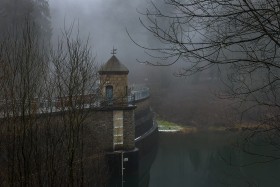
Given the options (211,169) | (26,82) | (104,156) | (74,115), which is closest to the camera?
(26,82)

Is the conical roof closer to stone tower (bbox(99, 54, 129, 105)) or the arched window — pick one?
stone tower (bbox(99, 54, 129, 105))

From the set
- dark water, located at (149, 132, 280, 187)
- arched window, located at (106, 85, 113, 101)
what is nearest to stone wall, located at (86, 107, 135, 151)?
arched window, located at (106, 85, 113, 101)

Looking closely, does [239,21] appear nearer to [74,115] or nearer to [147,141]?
[74,115]

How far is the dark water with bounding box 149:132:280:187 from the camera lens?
2123cm

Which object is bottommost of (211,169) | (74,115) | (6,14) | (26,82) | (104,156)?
(211,169)

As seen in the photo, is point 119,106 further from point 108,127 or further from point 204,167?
point 204,167

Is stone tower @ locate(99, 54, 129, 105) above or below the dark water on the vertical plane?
above

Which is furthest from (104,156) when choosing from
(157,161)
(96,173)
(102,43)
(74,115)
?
(102,43)

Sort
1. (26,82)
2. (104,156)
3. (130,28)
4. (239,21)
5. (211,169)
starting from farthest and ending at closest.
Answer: (130,28)
(211,169)
(104,156)
(26,82)
(239,21)

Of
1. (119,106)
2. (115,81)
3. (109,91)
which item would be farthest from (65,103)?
(109,91)

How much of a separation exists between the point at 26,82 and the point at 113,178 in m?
13.6

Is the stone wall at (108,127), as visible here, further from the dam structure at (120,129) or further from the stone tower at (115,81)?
the stone tower at (115,81)

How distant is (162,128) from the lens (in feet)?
128

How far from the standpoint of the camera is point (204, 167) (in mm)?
25328
